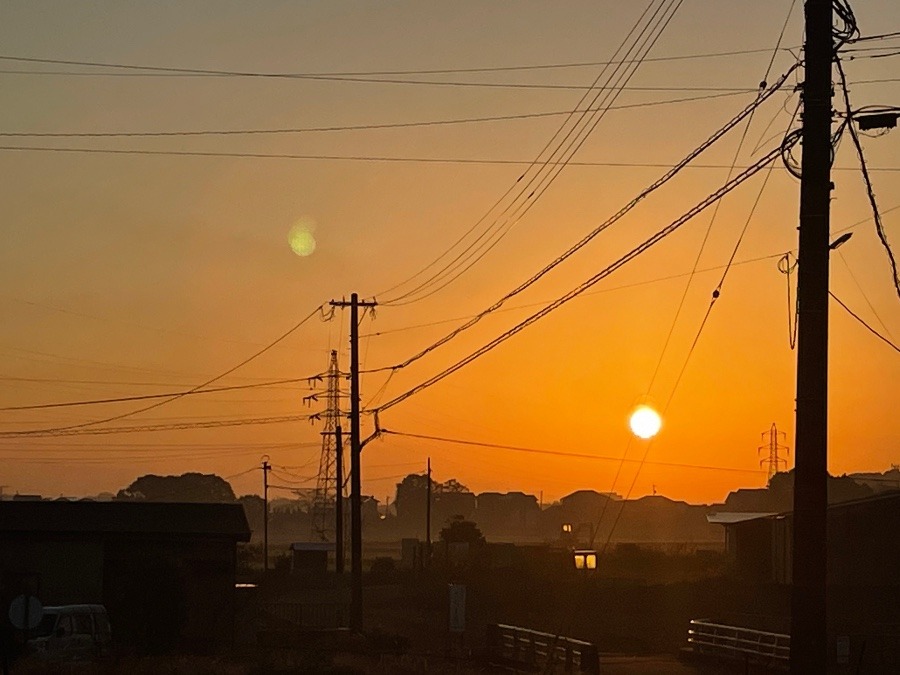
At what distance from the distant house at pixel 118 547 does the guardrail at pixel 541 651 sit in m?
9.68

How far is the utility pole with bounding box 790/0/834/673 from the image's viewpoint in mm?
16875

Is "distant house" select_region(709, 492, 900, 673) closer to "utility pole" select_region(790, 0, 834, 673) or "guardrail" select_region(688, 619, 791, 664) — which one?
"guardrail" select_region(688, 619, 791, 664)

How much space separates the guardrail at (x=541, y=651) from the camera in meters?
33.2

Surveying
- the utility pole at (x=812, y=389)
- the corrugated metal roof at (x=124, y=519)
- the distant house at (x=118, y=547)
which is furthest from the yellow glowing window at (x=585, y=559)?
the utility pole at (x=812, y=389)

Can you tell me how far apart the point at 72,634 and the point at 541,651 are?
1336cm

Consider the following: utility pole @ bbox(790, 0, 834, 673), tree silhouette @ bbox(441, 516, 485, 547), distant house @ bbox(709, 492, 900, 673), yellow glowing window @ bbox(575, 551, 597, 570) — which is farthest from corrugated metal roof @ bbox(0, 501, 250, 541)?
tree silhouette @ bbox(441, 516, 485, 547)

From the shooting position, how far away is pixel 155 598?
1548 inches

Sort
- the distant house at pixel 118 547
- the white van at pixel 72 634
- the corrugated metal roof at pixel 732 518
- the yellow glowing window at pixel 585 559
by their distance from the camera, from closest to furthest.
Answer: the white van at pixel 72 634
the distant house at pixel 118 547
the corrugated metal roof at pixel 732 518
the yellow glowing window at pixel 585 559

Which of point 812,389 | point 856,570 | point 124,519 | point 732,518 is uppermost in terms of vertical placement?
point 812,389

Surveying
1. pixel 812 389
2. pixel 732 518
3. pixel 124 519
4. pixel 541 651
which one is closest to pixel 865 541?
pixel 732 518

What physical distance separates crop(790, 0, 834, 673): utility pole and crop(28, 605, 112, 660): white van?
20810mm

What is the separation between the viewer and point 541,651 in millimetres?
37062

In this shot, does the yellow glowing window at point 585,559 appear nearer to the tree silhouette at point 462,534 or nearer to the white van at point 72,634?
the tree silhouette at point 462,534

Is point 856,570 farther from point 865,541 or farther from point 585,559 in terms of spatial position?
point 585,559
